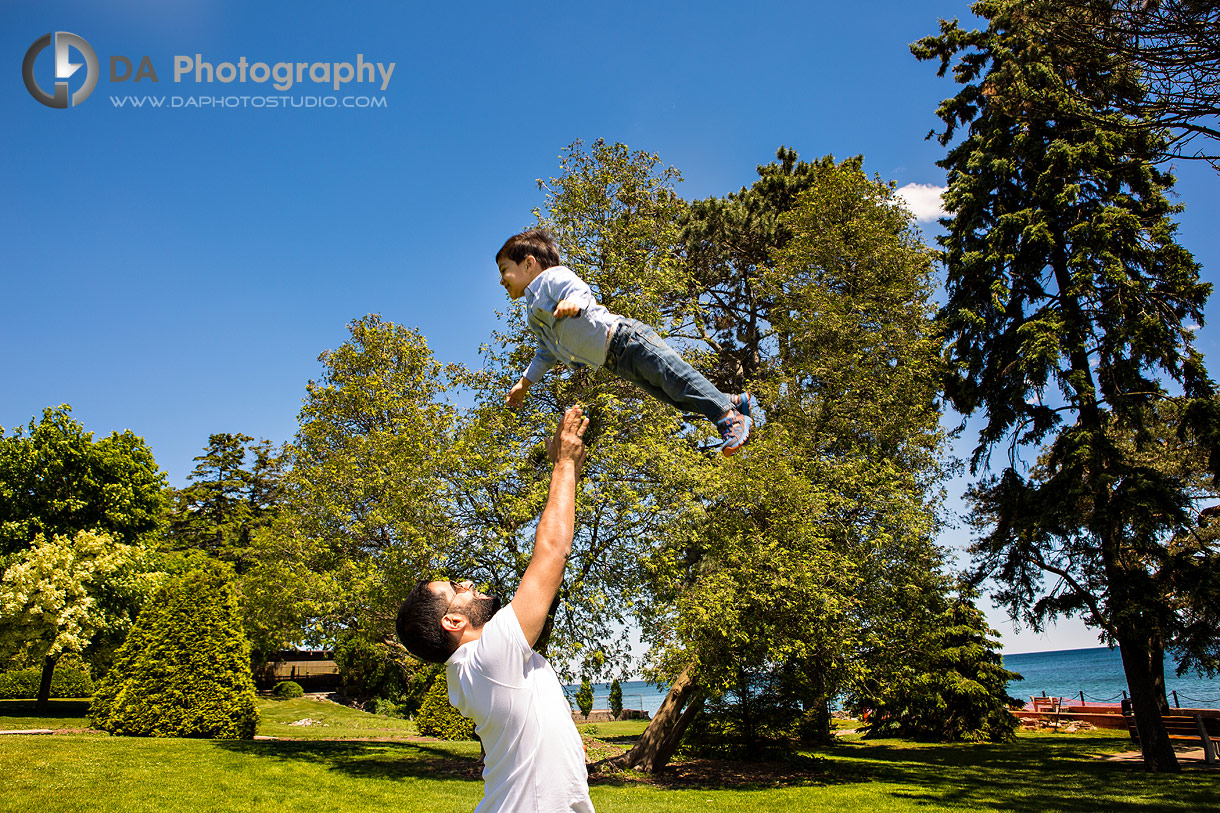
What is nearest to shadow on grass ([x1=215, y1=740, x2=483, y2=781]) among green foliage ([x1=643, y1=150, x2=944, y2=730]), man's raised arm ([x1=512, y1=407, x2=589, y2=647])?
green foliage ([x1=643, y1=150, x2=944, y2=730])

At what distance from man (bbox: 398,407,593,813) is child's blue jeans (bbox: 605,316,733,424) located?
4.57 ft

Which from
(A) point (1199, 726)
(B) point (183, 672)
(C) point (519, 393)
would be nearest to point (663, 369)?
(C) point (519, 393)

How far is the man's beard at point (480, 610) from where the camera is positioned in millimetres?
2770

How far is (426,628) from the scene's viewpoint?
2678mm

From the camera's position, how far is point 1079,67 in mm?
17438

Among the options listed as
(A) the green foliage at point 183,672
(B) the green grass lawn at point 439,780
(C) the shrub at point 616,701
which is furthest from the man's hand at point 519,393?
(C) the shrub at point 616,701

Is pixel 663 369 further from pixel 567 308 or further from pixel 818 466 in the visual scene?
pixel 818 466

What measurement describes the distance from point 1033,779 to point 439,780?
1291 centimetres

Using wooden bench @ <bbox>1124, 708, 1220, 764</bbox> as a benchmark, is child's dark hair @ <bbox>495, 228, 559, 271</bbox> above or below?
above

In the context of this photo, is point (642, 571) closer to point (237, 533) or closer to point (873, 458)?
point (873, 458)

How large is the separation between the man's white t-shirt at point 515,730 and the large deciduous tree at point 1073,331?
17.0 m

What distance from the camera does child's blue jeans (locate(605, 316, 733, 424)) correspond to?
397cm

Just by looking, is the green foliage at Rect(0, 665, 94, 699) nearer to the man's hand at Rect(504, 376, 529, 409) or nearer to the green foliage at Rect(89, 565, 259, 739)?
the green foliage at Rect(89, 565, 259, 739)

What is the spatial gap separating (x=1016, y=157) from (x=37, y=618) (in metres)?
30.1
